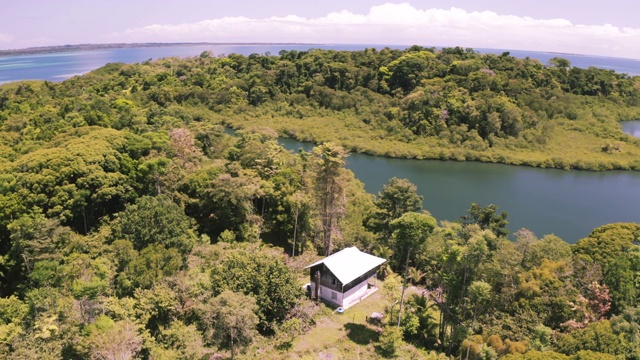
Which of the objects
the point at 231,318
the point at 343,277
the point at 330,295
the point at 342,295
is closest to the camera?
the point at 231,318

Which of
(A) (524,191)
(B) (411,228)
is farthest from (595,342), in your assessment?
(A) (524,191)

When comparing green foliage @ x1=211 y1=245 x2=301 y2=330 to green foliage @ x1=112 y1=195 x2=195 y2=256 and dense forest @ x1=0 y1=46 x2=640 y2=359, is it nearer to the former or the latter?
dense forest @ x1=0 y1=46 x2=640 y2=359

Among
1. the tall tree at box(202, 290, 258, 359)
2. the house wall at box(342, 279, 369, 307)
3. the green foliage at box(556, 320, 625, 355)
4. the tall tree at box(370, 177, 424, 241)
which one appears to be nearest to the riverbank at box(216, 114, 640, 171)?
the tall tree at box(370, 177, 424, 241)

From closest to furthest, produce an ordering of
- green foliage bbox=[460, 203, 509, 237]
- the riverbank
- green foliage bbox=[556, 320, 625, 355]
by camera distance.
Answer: green foliage bbox=[556, 320, 625, 355] → green foliage bbox=[460, 203, 509, 237] → the riverbank

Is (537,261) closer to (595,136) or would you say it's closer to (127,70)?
(595,136)

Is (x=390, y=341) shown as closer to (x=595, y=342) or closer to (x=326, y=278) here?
(x=326, y=278)

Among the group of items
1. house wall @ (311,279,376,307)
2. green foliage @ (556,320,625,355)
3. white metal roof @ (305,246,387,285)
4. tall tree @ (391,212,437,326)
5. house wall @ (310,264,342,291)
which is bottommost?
house wall @ (311,279,376,307)

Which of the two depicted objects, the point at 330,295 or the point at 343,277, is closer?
the point at 343,277

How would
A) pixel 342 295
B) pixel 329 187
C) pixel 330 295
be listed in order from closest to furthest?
pixel 342 295, pixel 330 295, pixel 329 187
